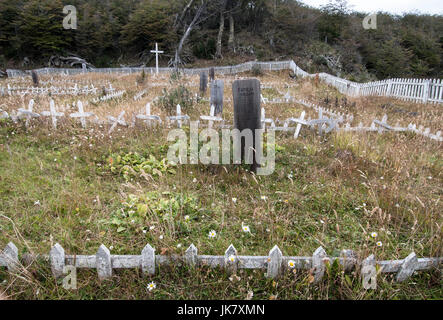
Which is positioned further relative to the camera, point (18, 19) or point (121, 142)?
point (18, 19)

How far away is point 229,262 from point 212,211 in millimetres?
984

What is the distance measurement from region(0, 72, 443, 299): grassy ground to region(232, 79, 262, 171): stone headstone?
0.76 metres

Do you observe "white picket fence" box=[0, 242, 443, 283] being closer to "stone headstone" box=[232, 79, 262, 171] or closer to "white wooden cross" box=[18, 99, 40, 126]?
"stone headstone" box=[232, 79, 262, 171]

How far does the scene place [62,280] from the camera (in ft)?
6.82

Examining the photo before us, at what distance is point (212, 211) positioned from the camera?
3082 millimetres

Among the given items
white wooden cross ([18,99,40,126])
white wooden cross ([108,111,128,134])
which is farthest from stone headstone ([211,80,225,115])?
white wooden cross ([18,99,40,126])

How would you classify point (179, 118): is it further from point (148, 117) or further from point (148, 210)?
point (148, 210)

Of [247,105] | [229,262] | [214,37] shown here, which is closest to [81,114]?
[247,105]

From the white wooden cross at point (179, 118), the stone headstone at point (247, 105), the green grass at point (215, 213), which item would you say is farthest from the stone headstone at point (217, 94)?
the stone headstone at point (247, 105)

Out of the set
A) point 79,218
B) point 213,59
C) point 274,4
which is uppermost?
point 274,4

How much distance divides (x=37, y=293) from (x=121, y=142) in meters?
3.62

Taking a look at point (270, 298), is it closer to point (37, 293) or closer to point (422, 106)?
point (37, 293)
